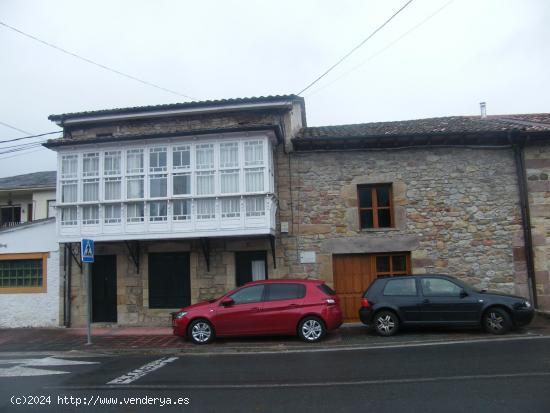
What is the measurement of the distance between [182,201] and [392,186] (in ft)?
19.8

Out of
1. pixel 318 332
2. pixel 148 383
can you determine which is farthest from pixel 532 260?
pixel 148 383

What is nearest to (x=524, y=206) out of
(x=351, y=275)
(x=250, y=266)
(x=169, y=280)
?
(x=351, y=275)

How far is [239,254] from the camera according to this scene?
13.9 m

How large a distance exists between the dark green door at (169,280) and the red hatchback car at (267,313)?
303 cm

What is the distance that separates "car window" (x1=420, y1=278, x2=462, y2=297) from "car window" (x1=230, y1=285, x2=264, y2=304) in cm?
378

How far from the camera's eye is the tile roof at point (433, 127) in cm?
1344

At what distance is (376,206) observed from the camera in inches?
552

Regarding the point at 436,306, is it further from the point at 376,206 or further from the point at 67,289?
the point at 67,289

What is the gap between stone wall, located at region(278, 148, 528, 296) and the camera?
13.4 meters

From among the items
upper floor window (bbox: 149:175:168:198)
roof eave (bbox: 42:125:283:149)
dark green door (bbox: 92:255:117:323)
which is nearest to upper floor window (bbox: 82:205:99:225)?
dark green door (bbox: 92:255:117:323)

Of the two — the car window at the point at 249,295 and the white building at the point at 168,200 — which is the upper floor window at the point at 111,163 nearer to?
the white building at the point at 168,200

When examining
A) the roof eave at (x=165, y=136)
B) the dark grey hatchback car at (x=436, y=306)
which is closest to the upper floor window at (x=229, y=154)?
A: the roof eave at (x=165, y=136)

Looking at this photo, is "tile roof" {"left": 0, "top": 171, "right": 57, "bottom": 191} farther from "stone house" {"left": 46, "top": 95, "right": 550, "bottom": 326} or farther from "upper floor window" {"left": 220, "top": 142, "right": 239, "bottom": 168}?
"upper floor window" {"left": 220, "top": 142, "right": 239, "bottom": 168}

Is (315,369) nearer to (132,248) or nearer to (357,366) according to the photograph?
(357,366)
